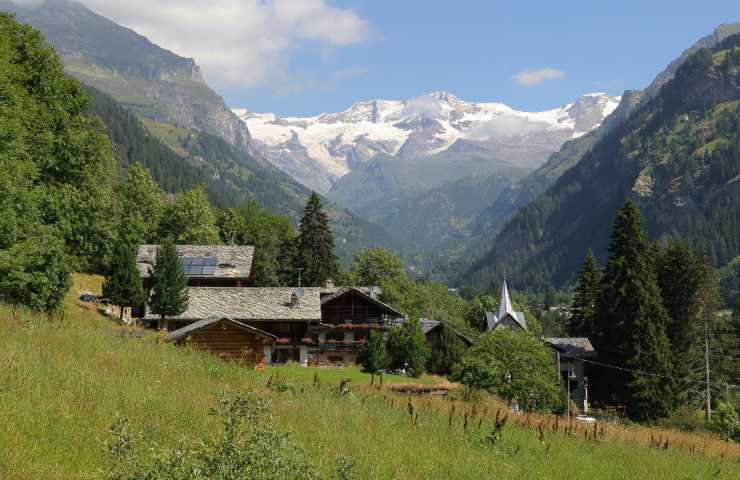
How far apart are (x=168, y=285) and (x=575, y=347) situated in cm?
4551

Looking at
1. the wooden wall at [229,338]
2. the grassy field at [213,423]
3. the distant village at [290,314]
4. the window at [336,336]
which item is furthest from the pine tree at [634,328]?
the grassy field at [213,423]

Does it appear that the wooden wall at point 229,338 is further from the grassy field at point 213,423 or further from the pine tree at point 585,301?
the pine tree at point 585,301

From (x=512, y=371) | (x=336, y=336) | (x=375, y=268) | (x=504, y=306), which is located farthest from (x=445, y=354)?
(x=504, y=306)

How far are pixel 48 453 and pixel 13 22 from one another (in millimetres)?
35869

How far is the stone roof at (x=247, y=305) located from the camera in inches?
2591

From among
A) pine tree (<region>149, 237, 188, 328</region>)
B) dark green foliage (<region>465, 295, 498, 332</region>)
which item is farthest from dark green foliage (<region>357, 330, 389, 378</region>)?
dark green foliage (<region>465, 295, 498, 332</region>)

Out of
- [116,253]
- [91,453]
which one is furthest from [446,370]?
[91,453]

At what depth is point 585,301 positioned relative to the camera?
86.3m

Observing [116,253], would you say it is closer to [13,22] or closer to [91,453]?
[13,22]

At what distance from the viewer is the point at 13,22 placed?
127 feet

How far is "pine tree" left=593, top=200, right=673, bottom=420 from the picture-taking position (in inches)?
2237

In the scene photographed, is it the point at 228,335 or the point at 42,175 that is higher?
the point at 42,175

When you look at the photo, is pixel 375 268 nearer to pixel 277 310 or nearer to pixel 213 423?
pixel 277 310

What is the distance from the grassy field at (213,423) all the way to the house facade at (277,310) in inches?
1309
